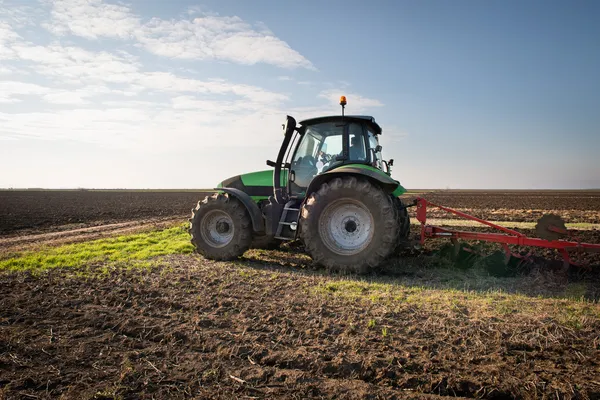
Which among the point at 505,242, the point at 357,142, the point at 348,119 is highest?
the point at 348,119

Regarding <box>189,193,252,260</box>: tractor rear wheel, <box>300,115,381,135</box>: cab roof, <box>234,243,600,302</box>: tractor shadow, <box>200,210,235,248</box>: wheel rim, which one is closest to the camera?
<box>234,243,600,302</box>: tractor shadow

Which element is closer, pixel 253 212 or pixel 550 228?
pixel 550 228

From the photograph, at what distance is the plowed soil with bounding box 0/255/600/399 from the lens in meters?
2.80

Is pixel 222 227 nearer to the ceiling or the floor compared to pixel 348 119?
nearer to the floor

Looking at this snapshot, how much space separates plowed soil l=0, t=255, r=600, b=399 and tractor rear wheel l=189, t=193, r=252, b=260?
97.1 inches

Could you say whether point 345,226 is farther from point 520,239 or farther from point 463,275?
point 520,239

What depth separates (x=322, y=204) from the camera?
6.45 m

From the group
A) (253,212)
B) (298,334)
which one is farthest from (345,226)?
(298,334)

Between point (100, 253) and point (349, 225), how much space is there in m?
5.51

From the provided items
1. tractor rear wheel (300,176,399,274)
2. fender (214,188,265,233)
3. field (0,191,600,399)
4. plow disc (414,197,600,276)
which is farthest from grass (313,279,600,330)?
fender (214,188,265,233)

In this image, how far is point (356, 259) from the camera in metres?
6.27

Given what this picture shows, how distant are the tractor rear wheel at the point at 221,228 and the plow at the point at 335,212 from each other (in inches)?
0.8

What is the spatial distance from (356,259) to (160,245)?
5.22 meters

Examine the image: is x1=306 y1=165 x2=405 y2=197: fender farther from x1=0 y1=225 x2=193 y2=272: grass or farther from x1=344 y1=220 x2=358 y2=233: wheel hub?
x1=0 y1=225 x2=193 y2=272: grass
